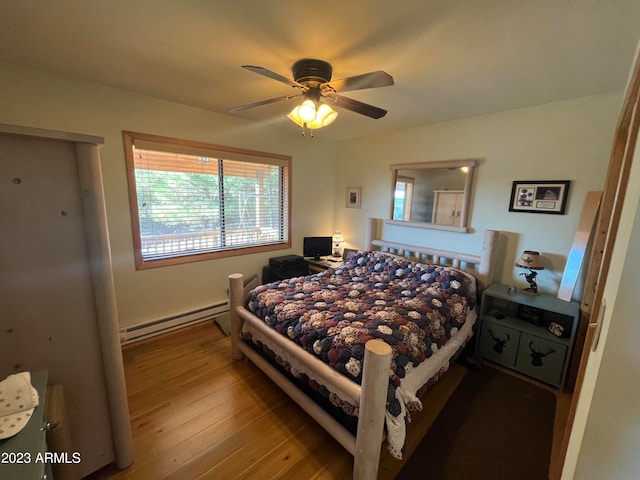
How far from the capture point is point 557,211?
2330 mm

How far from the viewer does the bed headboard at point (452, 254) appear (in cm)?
261

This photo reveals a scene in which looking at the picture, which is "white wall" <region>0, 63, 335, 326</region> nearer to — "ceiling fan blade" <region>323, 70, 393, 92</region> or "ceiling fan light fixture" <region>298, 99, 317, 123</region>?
"ceiling fan light fixture" <region>298, 99, 317, 123</region>

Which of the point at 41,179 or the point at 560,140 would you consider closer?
the point at 41,179

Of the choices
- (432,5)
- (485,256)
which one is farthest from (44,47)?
(485,256)

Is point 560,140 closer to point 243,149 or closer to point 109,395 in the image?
point 243,149

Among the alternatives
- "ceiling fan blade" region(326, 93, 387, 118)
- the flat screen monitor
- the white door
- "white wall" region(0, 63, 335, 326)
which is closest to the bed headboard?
the flat screen monitor

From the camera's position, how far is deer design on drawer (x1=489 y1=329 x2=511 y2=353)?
235cm

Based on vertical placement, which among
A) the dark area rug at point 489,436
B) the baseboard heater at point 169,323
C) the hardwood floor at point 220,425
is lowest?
the hardwood floor at point 220,425

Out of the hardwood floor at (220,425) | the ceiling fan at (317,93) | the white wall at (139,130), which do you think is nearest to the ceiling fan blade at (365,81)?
the ceiling fan at (317,93)

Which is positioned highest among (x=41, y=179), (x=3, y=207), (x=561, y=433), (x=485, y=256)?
(x=41, y=179)

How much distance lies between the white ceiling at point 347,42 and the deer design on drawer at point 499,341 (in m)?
2.06

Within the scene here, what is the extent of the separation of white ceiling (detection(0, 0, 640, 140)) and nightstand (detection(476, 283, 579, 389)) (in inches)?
66.9

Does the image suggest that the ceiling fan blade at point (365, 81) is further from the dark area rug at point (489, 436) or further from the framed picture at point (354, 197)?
the framed picture at point (354, 197)

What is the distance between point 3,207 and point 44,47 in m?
1.34
